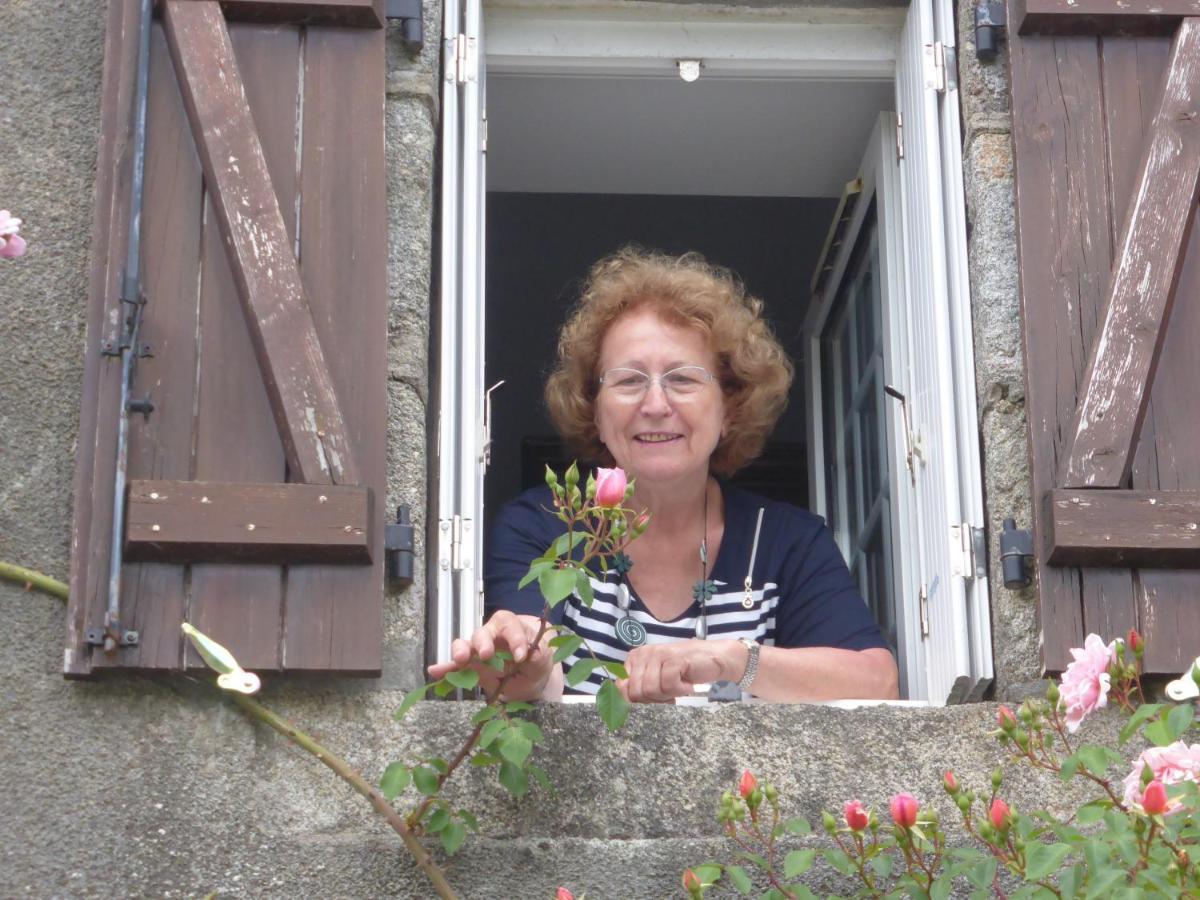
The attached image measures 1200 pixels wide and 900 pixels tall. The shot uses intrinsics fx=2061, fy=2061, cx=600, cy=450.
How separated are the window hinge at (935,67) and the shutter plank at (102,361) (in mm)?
1518

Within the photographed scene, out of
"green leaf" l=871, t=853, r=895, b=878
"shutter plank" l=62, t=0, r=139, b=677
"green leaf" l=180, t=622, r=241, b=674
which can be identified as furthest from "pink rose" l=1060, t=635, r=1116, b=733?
"shutter plank" l=62, t=0, r=139, b=677

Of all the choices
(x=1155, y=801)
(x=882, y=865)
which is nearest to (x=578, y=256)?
(x=882, y=865)

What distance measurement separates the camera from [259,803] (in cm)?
332

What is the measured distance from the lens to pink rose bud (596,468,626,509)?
278cm

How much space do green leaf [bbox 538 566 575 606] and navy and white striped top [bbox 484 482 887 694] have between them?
97 centimetres

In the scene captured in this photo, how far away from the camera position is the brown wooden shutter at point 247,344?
3.37m

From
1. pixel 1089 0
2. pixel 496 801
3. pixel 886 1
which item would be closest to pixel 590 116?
pixel 886 1

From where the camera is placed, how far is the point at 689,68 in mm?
4441

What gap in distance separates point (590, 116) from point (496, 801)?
2069 millimetres

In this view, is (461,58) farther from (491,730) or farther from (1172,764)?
(1172,764)

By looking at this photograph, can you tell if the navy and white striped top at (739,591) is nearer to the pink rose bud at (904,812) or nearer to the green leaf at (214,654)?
the green leaf at (214,654)

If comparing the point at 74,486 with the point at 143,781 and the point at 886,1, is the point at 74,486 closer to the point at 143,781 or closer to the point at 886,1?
the point at 143,781

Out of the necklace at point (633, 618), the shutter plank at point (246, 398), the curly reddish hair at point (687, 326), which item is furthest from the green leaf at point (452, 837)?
the curly reddish hair at point (687, 326)

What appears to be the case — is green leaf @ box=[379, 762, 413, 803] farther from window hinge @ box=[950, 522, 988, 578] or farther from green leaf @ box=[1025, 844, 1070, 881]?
window hinge @ box=[950, 522, 988, 578]
